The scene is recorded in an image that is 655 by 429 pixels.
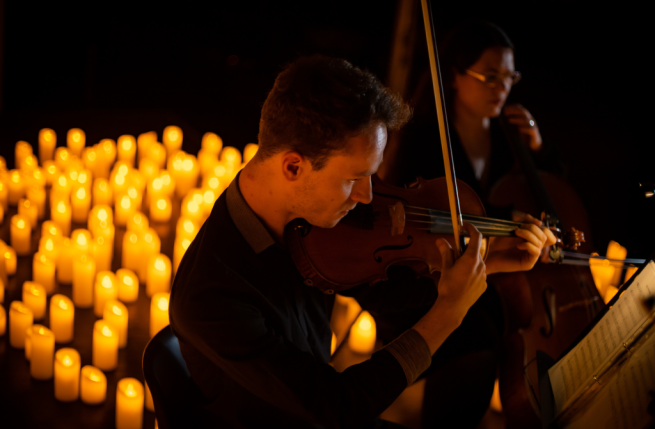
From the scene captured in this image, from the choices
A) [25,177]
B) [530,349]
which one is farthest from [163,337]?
[25,177]

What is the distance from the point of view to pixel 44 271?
1.82 metres

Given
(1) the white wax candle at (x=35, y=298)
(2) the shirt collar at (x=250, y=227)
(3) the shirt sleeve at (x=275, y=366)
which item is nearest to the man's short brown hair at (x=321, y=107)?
(2) the shirt collar at (x=250, y=227)

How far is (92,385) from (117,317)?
0.22 metres

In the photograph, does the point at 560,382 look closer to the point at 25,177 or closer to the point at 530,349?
the point at 530,349

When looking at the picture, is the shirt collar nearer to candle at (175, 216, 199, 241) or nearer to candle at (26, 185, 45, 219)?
candle at (175, 216, 199, 241)

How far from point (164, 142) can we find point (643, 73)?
3.05 m

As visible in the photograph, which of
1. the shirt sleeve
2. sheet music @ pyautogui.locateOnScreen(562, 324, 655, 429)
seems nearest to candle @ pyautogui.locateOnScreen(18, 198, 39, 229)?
Result: the shirt sleeve

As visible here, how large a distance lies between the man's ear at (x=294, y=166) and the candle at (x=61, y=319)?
98 centimetres

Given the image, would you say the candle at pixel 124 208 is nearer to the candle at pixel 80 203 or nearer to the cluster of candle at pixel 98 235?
the cluster of candle at pixel 98 235

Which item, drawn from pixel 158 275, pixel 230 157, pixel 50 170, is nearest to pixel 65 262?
→ pixel 158 275

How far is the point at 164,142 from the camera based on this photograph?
9.07 ft

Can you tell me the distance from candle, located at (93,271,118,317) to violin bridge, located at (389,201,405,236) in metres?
0.98

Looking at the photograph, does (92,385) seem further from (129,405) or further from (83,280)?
(83,280)

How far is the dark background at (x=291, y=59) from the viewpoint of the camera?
369cm
